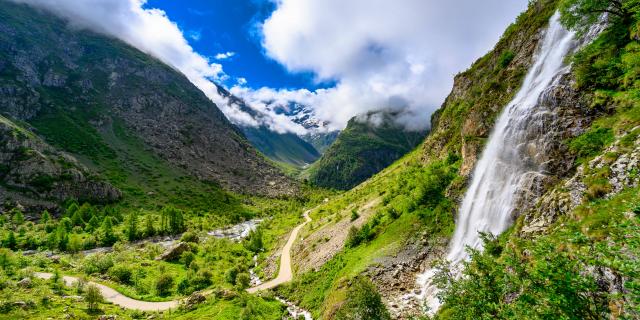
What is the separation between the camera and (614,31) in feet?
106

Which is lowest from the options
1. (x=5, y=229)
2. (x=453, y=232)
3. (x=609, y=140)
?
(x=453, y=232)

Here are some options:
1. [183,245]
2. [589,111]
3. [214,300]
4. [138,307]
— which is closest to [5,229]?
[183,245]

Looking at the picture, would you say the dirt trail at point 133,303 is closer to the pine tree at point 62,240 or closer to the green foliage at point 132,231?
the pine tree at point 62,240

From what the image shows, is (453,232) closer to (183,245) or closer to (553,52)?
(553,52)

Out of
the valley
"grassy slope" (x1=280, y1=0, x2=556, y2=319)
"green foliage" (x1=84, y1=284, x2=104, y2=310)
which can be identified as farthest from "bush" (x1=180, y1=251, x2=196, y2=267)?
"grassy slope" (x1=280, y1=0, x2=556, y2=319)

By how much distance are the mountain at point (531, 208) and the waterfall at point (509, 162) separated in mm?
154

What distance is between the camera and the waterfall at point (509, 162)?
108 ft

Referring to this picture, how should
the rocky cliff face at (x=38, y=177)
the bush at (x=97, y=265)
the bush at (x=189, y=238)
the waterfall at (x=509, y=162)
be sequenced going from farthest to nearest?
the rocky cliff face at (x=38, y=177) < the bush at (x=189, y=238) < the bush at (x=97, y=265) < the waterfall at (x=509, y=162)

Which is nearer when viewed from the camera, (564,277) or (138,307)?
(564,277)

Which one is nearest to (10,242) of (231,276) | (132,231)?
(132,231)

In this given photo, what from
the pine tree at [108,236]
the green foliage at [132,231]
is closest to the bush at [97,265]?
the pine tree at [108,236]

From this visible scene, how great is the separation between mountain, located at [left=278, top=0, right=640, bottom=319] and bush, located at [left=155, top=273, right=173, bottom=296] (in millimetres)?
26068

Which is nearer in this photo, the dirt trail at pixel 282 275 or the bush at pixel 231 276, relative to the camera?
the dirt trail at pixel 282 275

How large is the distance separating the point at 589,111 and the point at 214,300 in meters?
56.6
